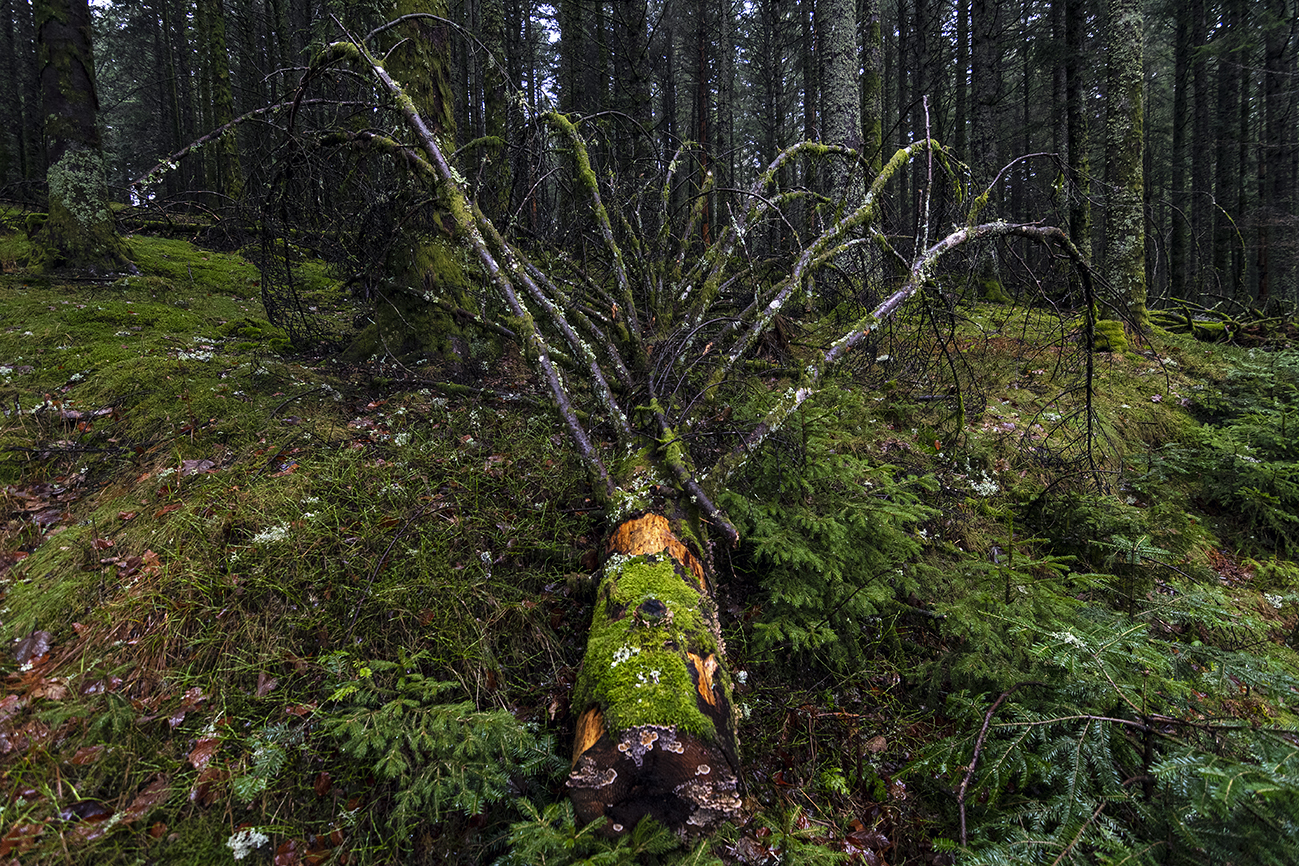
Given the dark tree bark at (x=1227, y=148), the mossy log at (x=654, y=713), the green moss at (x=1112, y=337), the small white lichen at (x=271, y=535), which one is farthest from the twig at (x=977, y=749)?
the dark tree bark at (x=1227, y=148)

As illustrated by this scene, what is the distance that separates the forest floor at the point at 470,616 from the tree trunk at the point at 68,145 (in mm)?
2148

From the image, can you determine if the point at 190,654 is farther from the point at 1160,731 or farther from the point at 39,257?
the point at 39,257

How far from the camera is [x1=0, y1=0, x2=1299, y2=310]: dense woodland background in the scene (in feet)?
20.3

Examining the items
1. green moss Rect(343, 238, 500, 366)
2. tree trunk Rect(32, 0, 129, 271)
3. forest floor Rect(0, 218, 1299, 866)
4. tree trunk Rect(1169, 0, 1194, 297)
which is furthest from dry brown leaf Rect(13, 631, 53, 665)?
tree trunk Rect(1169, 0, 1194, 297)

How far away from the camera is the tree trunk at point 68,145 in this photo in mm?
5723

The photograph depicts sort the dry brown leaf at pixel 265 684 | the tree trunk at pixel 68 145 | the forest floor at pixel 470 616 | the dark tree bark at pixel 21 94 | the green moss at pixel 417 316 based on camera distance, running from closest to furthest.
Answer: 1. the forest floor at pixel 470 616
2. the dry brown leaf at pixel 265 684
3. the green moss at pixel 417 316
4. the tree trunk at pixel 68 145
5. the dark tree bark at pixel 21 94

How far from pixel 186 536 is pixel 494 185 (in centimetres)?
428

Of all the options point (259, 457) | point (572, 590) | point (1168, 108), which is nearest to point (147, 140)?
point (259, 457)

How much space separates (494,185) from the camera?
5.41 meters

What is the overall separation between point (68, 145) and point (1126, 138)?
12408mm

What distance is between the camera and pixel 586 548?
3.00 metres

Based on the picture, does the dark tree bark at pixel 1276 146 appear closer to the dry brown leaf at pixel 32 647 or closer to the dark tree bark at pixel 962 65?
the dark tree bark at pixel 962 65

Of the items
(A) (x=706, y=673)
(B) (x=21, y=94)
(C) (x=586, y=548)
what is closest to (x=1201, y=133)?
(C) (x=586, y=548)

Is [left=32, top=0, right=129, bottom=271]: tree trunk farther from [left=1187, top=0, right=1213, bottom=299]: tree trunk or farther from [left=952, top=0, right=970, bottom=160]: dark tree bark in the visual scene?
[left=1187, top=0, right=1213, bottom=299]: tree trunk
